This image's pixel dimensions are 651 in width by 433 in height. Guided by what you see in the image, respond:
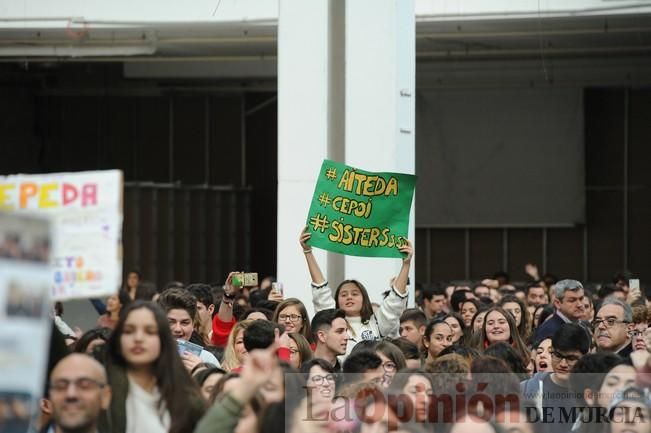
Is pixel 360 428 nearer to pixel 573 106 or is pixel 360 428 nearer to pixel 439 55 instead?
pixel 439 55

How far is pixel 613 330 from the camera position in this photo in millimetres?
10672

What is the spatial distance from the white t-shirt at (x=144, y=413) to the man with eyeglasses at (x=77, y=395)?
38 cm

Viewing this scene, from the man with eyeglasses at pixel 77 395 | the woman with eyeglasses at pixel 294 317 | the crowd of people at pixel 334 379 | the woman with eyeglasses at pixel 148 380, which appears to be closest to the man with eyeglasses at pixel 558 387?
the crowd of people at pixel 334 379

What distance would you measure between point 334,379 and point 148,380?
5.28 feet

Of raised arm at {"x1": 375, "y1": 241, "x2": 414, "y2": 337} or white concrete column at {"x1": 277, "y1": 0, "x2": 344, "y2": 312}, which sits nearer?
raised arm at {"x1": 375, "y1": 241, "x2": 414, "y2": 337}

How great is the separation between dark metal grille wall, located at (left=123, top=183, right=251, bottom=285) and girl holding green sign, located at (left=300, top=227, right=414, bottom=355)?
18308mm

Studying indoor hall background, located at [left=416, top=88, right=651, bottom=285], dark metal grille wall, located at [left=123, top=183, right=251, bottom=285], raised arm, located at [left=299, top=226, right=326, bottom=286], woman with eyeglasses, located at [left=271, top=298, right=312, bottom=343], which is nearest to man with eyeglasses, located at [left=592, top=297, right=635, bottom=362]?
woman with eyeglasses, located at [left=271, top=298, right=312, bottom=343]

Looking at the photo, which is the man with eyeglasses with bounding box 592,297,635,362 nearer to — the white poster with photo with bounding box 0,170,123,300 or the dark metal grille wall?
the white poster with photo with bounding box 0,170,123,300

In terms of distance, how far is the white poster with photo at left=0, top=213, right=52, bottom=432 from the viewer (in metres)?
4.94

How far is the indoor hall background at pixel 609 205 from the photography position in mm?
33812

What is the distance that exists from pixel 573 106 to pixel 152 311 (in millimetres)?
27278

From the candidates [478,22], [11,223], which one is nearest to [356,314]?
[11,223]

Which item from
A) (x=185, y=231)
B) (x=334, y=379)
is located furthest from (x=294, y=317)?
(x=185, y=231)

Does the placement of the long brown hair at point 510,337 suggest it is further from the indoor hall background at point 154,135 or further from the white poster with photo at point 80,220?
the indoor hall background at point 154,135
